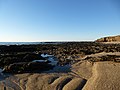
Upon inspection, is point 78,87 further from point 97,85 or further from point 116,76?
point 116,76

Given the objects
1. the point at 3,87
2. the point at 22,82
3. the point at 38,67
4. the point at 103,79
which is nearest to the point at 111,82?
the point at 103,79

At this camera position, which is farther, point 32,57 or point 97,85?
point 32,57

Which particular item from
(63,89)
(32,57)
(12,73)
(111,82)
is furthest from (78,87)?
(32,57)

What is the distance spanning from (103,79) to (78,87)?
1.78 metres

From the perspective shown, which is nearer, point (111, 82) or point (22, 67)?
point (111, 82)

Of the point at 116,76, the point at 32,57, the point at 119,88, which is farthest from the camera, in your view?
the point at 32,57

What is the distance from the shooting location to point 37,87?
32.7ft

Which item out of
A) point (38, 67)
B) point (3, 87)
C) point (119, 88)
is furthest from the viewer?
point (38, 67)

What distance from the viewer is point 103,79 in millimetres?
10617

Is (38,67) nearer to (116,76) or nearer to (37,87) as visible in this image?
(37,87)

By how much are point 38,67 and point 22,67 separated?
1.27 meters

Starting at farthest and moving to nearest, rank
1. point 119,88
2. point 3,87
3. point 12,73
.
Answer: point 12,73, point 3,87, point 119,88

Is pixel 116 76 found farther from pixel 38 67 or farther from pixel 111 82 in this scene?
pixel 38 67

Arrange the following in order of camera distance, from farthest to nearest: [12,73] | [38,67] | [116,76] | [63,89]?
[38,67], [12,73], [116,76], [63,89]
